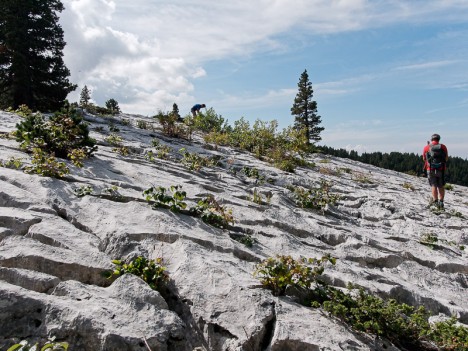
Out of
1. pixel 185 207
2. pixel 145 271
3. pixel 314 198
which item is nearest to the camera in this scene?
pixel 145 271

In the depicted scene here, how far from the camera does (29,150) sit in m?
9.62

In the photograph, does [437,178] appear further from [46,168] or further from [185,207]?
[46,168]

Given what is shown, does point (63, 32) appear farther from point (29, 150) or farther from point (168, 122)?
point (29, 150)

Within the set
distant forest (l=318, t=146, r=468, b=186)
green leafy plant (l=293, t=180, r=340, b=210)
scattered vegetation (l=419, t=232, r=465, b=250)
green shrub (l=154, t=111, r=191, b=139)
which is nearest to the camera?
scattered vegetation (l=419, t=232, r=465, b=250)

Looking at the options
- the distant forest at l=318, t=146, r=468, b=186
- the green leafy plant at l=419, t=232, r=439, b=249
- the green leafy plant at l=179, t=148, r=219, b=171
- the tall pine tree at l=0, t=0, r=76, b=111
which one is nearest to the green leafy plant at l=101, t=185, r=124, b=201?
the green leafy plant at l=179, t=148, r=219, b=171

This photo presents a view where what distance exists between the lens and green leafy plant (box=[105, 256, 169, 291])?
485cm

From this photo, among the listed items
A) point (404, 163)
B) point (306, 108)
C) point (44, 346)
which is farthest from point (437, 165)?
point (404, 163)

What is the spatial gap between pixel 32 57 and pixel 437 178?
79.3 feet

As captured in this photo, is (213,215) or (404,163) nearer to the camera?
(213,215)

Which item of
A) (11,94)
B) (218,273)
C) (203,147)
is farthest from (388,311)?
(11,94)

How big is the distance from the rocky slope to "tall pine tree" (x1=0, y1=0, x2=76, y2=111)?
14680 mm

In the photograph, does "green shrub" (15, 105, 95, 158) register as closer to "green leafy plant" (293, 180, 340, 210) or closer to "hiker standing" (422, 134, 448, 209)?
"green leafy plant" (293, 180, 340, 210)

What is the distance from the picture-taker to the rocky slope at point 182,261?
4.03 metres

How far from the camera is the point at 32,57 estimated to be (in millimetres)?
23125
